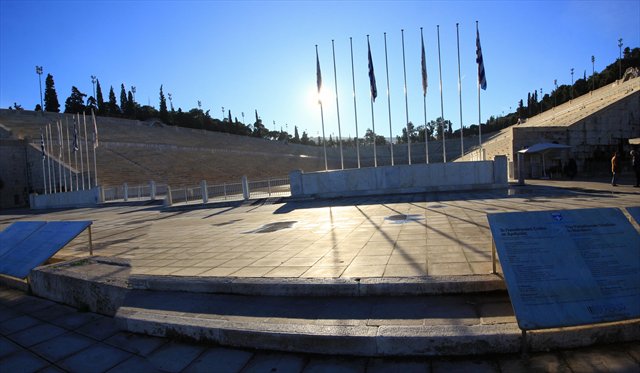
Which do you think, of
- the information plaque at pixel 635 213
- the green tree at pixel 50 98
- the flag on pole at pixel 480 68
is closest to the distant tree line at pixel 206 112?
the green tree at pixel 50 98

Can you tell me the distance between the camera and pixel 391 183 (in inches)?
693

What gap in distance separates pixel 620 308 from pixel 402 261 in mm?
2526

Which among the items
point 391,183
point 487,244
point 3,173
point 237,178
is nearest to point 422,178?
point 391,183

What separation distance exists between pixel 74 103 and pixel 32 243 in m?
89.3

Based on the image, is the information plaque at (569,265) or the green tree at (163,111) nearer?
the information plaque at (569,265)

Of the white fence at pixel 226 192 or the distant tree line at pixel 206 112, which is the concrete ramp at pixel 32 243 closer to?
the white fence at pixel 226 192

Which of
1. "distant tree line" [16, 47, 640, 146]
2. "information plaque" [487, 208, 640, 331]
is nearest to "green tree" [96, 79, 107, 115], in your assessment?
"distant tree line" [16, 47, 640, 146]

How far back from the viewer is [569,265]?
3168mm

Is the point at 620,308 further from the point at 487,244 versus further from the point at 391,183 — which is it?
the point at 391,183

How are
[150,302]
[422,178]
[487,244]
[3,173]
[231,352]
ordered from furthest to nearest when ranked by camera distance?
[3,173], [422,178], [487,244], [150,302], [231,352]

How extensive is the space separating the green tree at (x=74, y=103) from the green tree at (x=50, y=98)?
2.85 m

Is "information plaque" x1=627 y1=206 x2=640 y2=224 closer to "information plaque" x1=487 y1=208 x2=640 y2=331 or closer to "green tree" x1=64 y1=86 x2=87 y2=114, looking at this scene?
"information plaque" x1=487 y1=208 x2=640 y2=331

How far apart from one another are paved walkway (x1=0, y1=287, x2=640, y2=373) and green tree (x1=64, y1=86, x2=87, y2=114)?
90397mm

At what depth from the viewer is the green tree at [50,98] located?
74.6 m
